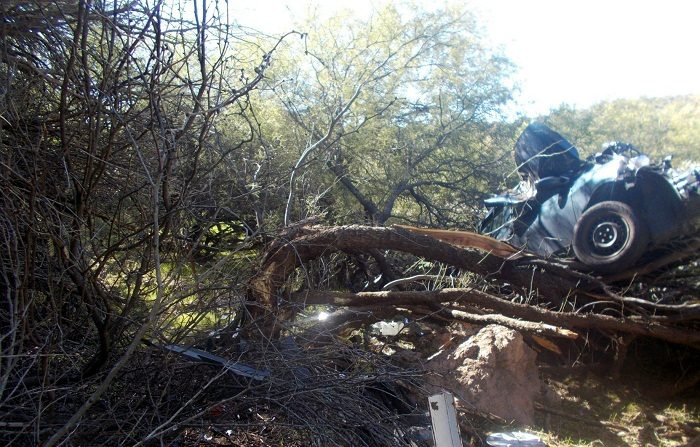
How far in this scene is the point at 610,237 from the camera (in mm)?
6645

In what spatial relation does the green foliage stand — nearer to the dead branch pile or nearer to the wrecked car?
the wrecked car

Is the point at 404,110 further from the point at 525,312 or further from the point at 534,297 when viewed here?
the point at 525,312

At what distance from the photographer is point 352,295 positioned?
677 centimetres

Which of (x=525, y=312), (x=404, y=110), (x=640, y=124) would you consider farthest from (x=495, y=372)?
(x=640, y=124)

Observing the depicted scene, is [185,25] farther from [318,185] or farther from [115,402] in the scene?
[318,185]

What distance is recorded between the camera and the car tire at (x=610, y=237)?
6379 millimetres

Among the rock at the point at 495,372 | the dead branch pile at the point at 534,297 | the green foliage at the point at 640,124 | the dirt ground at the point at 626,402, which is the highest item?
the green foliage at the point at 640,124

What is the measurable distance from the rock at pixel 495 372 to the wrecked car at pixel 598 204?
1222 millimetres

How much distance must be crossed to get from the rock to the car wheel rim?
1265 mm

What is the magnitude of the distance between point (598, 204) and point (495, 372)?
6.66 feet

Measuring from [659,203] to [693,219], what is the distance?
1.18ft

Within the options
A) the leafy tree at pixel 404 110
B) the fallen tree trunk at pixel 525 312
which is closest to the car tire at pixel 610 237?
the fallen tree trunk at pixel 525 312

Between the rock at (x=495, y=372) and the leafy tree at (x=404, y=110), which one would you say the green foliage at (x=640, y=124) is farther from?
the rock at (x=495, y=372)

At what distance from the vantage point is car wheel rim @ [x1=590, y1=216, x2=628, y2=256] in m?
6.56
